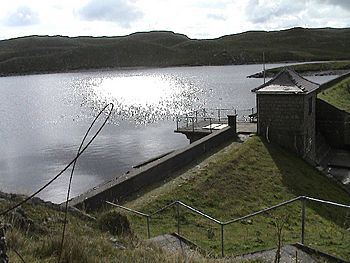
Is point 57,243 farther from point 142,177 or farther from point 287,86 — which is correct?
point 287,86

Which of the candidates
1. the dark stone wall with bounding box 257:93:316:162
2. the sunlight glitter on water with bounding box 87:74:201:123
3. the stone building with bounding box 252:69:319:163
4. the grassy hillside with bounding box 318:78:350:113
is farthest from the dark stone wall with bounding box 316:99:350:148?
the sunlight glitter on water with bounding box 87:74:201:123

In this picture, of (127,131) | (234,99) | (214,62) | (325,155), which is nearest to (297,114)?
(325,155)

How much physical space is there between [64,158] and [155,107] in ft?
82.1

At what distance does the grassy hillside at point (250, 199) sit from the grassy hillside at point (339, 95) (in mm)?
10553

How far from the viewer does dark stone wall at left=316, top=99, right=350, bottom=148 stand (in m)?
28.4

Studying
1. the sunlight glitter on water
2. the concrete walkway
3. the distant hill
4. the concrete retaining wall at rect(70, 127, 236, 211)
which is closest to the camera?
the concrete walkway

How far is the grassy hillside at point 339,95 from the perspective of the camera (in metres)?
31.8

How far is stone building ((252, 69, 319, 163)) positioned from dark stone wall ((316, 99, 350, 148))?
15.6ft

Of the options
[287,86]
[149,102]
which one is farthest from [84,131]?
[287,86]

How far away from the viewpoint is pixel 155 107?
5653 cm

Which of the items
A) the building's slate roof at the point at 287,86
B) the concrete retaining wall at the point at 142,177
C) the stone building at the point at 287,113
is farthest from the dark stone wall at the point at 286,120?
the concrete retaining wall at the point at 142,177

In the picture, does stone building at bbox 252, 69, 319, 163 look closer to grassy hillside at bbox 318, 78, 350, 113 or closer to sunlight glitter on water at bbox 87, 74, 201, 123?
grassy hillside at bbox 318, 78, 350, 113

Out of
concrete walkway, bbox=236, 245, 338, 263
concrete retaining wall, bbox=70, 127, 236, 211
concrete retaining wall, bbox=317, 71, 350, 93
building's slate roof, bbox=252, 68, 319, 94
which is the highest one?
building's slate roof, bbox=252, 68, 319, 94

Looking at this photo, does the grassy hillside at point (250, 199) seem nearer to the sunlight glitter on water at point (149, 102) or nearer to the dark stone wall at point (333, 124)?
the dark stone wall at point (333, 124)
